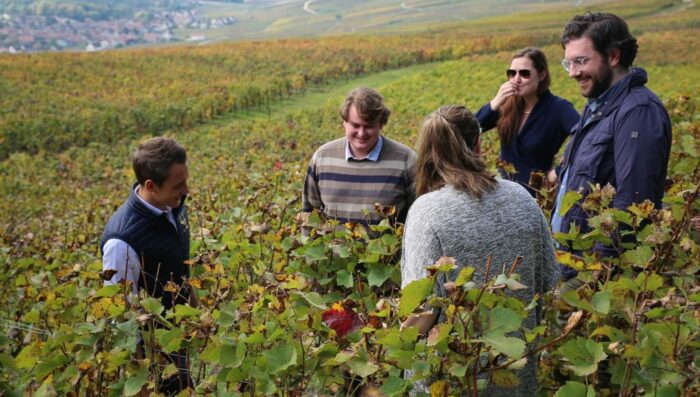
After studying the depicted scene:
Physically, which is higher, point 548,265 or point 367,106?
point 367,106

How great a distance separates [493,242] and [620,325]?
377 millimetres

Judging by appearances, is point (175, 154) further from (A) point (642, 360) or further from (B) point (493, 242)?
(A) point (642, 360)

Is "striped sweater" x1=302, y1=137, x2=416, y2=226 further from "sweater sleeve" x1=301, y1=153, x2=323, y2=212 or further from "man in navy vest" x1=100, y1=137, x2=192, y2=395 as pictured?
"man in navy vest" x1=100, y1=137, x2=192, y2=395

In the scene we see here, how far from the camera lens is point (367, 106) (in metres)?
2.97

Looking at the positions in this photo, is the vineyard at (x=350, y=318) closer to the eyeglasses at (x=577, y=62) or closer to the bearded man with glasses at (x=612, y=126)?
the bearded man with glasses at (x=612, y=126)

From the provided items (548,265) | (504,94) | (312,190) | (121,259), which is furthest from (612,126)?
(121,259)

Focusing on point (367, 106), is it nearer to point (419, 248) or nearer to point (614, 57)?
point (614, 57)

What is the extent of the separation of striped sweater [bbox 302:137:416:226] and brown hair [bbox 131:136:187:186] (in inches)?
31.4

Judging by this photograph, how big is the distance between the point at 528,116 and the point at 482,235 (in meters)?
1.85

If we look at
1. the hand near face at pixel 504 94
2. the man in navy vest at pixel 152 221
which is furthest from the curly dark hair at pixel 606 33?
the man in navy vest at pixel 152 221

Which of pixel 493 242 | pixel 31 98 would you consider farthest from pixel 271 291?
pixel 31 98

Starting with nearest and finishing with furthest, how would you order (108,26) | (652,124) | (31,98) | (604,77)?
1. (652,124)
2. (604,77)
3. (31,98)
4. (108,26)

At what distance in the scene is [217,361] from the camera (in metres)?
1.42

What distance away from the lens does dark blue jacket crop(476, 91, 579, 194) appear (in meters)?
3.31
